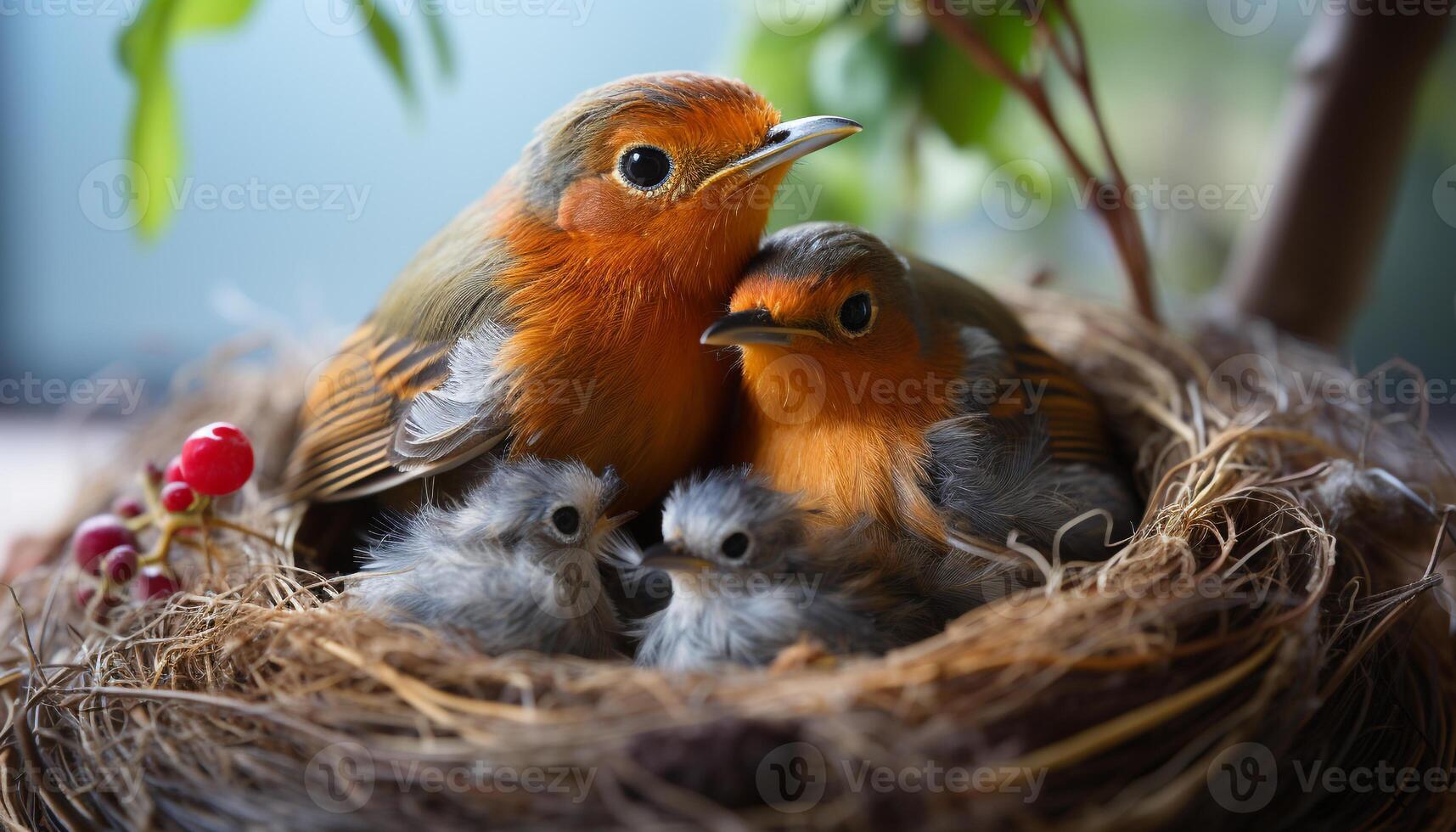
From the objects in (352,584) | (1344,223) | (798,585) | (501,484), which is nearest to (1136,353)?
(1344,223)

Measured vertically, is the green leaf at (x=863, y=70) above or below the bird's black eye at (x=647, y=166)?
above

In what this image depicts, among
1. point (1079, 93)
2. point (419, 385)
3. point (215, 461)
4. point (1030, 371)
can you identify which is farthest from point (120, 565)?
point (1079, 93)

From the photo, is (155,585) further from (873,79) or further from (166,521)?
(873,79)

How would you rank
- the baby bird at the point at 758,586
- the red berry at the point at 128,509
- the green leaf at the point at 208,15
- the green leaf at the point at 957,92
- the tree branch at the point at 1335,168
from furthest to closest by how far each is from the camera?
the green leaf at the point at 957,92, the tree branch at the point at 1335,168, the red berry at the point at 128,509, the green leaf at the point at 208,15, the baby bird at the point at 758,586

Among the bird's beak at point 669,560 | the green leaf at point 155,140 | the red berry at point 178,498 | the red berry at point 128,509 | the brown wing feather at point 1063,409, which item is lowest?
the red berry at point 128,509

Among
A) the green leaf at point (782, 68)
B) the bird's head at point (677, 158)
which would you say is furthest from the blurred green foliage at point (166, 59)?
the green leaf at point (782, 68)

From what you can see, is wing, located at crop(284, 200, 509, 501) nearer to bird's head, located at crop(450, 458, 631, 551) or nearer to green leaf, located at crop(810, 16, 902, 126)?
bird's head, located at crop(450, 458, 631, 551)

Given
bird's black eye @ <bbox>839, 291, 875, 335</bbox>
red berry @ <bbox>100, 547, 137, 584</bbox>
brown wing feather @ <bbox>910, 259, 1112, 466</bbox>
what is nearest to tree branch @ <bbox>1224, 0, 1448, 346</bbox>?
brown wing feather @ <bbox>910, 259, 1112, 466</bbox>

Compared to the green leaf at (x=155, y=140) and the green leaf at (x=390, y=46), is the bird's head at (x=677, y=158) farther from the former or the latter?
the green leaf at (x=155, y=140)
